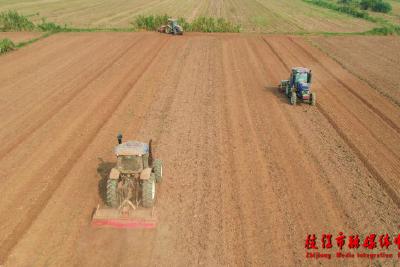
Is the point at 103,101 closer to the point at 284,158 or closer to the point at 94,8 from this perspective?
the point at 284,158

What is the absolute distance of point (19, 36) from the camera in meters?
33.5

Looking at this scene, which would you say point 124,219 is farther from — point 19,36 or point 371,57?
point 19,36

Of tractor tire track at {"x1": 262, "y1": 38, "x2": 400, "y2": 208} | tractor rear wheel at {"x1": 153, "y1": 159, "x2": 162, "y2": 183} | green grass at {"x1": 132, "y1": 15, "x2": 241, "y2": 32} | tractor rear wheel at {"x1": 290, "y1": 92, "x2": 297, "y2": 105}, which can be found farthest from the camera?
green grass at {"x1": 132, "y1": 15, "x2": 241, "y2": 32}

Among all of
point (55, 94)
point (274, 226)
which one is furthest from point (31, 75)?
point (274, 226)

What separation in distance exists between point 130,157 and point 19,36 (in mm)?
29806

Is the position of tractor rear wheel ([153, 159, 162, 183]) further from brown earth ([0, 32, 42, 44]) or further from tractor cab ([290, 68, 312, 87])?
brown earth ([0, 32, 42, 44])

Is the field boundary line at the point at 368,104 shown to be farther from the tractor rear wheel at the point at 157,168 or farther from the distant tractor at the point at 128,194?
the distant tractor at the point at 128,194

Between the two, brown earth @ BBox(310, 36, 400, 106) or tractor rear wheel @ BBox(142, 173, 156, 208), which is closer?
tractor rear wheel @ BBox(142, 173, 156, 208)

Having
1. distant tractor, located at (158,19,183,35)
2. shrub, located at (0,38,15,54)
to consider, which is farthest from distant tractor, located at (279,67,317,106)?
shrub, located at (0,38,15,54)

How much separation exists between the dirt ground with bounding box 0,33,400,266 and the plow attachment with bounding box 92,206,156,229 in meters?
0.21

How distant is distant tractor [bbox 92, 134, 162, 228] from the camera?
9188 millimetres

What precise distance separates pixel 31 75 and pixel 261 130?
47.7 feet

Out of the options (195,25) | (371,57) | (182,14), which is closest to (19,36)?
(195,25)

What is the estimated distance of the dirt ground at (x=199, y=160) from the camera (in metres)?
8.95
